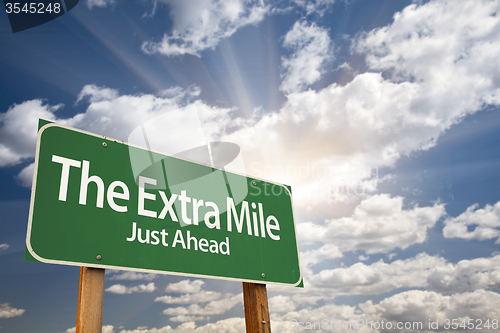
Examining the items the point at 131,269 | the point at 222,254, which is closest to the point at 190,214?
the point at 222,254

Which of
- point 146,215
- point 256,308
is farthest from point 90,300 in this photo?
point 256,308

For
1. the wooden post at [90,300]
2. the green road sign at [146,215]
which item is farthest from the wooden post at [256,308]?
the wooden post at [90,300]

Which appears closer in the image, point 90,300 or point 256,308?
point 90,300

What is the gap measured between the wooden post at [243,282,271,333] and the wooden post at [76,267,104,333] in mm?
1453

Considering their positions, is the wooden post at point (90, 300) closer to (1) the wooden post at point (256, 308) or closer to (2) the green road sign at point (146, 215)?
(2) the green road sign at point (146, 215)

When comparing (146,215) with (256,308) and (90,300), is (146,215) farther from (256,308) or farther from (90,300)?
(256,308)

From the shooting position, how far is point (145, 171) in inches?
122

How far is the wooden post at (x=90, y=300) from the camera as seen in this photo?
7.72 feet

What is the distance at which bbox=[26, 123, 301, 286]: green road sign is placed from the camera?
2.52 metres

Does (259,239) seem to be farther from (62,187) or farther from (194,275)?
(62,187)

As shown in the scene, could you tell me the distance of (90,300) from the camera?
2420 mm

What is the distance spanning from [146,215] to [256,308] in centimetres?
141

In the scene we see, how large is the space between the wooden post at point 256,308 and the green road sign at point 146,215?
0.14 m

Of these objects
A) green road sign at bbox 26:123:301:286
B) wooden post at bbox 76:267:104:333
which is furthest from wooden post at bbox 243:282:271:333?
wooden post at bbox 76:267:104:333
